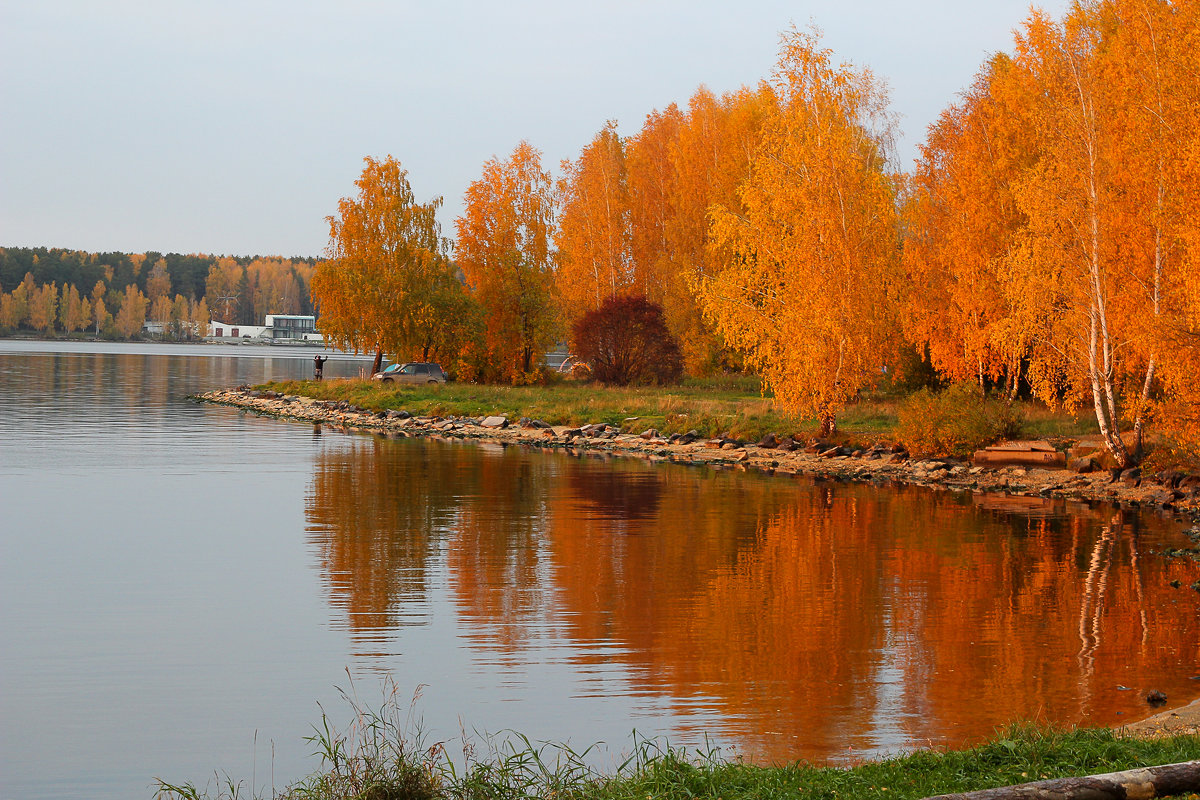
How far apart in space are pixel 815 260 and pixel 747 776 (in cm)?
2723

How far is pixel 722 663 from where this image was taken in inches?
460

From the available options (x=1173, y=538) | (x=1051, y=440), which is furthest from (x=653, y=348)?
(x=1173, y=538)

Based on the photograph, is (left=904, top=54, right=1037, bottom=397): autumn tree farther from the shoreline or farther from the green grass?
the green grass

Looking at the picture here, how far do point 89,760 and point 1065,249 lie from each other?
2494 cm

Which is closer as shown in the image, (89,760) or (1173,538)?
(89,760)

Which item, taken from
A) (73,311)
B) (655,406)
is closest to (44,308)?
(73,311)

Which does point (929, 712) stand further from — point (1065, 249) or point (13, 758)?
point (1065, 249)

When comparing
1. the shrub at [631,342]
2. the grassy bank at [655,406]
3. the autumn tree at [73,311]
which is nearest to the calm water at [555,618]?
the grassy bank at [655,406]

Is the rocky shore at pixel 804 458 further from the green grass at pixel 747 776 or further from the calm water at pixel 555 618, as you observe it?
the green grass at pixel 747 776

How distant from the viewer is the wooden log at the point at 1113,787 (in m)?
6.00

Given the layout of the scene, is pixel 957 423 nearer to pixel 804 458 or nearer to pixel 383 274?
pixel 804 458

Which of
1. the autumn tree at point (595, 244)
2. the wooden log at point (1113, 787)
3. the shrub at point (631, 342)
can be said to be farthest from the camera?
the autumn tree at point (595, 244)

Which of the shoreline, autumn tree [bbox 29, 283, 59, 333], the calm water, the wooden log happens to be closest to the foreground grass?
the wooden log

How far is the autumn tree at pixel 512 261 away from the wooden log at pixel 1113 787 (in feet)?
171
